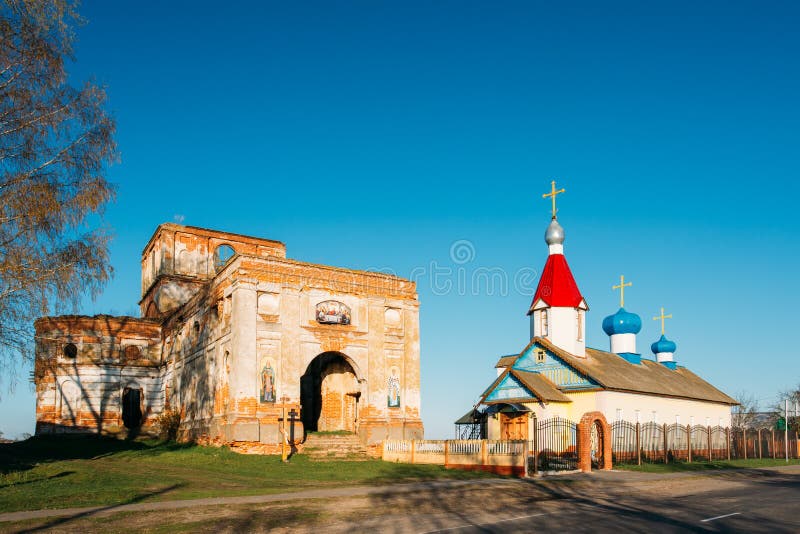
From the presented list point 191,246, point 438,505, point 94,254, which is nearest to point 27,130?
point 94,254

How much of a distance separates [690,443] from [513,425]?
10.9 meters

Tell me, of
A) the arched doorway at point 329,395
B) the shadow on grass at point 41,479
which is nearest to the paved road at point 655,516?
the shadow on grass at point 41,479

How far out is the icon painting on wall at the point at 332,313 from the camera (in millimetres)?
35219

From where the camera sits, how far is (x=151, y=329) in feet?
152

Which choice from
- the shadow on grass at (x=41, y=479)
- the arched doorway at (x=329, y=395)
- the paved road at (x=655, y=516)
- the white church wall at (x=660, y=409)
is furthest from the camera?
the arched doorway at (x=329, y=395)

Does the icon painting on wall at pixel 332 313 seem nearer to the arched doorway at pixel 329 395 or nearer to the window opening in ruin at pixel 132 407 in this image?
the arched doorway at pixel 329 395

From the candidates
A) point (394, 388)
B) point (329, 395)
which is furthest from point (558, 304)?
point (329, 395)

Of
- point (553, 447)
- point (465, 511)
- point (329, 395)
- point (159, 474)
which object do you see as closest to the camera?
point (465, 511)

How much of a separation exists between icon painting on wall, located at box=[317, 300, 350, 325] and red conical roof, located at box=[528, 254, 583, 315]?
11.7 meters

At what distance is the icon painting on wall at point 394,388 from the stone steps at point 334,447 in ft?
9.11

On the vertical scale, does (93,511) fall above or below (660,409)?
below

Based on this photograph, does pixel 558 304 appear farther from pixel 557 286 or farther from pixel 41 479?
pixel 41 479

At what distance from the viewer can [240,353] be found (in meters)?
32.2

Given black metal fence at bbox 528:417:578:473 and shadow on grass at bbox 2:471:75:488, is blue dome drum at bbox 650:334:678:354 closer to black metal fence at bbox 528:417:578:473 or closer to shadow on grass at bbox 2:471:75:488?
black metal fence at bbox 528:417:578:473
